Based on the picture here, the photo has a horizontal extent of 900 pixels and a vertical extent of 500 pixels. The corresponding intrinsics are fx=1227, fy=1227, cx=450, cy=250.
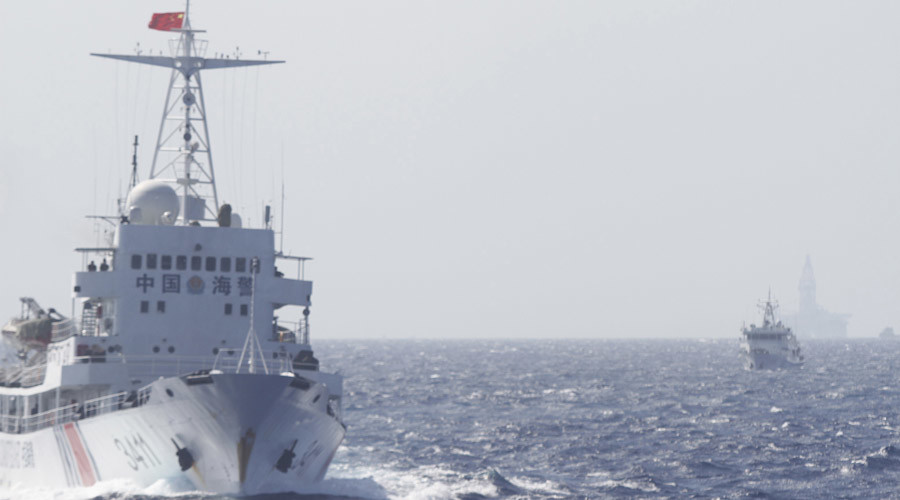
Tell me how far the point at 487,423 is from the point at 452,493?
27.2m

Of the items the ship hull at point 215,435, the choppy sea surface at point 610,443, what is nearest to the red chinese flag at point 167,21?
the ship hull at point 215,435

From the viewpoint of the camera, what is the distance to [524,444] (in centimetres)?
5531

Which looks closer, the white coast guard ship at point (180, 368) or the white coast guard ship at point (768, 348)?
the white coast guard ship at point (180, 368)

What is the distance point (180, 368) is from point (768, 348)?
114804 mm

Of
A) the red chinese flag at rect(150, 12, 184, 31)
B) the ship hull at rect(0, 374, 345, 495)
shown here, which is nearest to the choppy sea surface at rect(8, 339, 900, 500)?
the ship hull at rect(0, 374, 345, 495)

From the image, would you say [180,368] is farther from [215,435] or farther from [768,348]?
[768,348]

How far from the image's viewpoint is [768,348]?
468 ft

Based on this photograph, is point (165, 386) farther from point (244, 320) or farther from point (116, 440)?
point (244, 320)

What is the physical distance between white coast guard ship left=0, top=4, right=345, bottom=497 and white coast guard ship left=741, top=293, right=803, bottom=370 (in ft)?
353

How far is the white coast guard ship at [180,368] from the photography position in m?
32.2

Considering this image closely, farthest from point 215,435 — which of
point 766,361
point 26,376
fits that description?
point 766,361

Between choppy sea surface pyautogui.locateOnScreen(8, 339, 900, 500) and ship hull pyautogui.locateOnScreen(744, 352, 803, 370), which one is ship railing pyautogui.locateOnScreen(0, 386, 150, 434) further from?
ship hull pyautogui.locateOnScreen(744, 352, 803, 370)

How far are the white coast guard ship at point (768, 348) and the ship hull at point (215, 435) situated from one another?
114 m

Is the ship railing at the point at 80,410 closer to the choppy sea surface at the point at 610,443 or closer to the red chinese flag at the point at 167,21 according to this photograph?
the choppy sea surface at the point at 610,443
